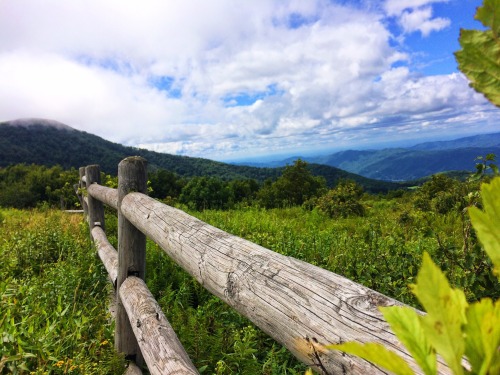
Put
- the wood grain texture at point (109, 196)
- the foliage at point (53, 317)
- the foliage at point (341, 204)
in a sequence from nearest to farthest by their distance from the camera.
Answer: the foliage at point (53, 317) < the wood grain texture at point (109, 196) < the foliage at point (341, 204)

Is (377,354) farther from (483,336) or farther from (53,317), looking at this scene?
(53,317)

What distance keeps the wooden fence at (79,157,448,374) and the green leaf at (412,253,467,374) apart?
40 centimetres

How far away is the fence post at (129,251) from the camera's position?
2682 millimetres

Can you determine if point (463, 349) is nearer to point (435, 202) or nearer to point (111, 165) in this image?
point (435, 202)

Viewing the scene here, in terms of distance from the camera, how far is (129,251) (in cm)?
271

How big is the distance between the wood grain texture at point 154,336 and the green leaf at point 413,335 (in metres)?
1.50

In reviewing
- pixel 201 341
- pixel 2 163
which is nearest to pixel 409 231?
pixel 201 341

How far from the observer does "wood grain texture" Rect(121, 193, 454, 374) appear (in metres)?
0.79

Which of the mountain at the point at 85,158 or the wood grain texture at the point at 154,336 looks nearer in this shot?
the wood grain texture at the point at 154,336

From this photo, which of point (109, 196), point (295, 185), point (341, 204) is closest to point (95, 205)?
point (109, 196)

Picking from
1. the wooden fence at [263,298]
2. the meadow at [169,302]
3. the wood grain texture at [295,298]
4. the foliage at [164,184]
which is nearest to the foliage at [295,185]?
the foliage at [164,184]

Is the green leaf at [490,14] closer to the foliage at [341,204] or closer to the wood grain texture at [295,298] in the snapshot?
the wood grain texture at [295,298]

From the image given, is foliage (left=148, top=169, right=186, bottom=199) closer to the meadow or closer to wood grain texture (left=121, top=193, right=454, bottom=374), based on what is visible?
the meadow

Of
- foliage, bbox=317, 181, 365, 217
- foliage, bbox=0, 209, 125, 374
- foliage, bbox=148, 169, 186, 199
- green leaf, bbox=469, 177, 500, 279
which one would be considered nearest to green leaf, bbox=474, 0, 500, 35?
green leaf, bbox=469, 177, 500, 279
